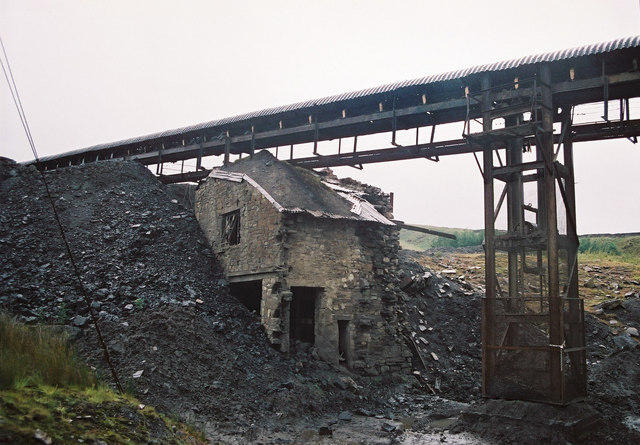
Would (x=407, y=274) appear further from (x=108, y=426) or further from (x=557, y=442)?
(x=108, y=426)

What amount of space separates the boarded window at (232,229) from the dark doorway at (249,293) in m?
1.29

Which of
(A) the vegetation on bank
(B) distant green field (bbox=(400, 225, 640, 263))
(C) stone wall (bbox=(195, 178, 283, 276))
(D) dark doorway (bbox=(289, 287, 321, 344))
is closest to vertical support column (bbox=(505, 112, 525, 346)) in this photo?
(D) dark doorway (bbox=(289, 287, 321, 344))

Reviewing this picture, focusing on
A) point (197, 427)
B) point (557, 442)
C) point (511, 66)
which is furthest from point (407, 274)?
point (197, 427)

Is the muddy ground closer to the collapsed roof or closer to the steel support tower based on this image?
the steel support tower

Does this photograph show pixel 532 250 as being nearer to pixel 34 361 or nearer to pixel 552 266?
pixel 552 266

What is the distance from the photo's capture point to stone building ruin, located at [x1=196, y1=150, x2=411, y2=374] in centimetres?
1334

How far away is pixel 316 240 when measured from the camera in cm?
1372

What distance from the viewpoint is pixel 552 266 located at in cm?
998

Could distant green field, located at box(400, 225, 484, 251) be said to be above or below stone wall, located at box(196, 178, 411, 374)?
above

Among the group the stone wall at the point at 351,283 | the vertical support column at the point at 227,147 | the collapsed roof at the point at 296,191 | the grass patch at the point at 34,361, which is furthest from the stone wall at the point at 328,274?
the grass patch at the point at 34,361

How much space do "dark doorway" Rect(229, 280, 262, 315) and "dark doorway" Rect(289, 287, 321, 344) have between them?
134 centimetres

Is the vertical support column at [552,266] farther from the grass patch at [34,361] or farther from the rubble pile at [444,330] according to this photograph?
the grass patch at [34,361]

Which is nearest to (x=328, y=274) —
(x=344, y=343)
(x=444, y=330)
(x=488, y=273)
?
(x=344, y=343)

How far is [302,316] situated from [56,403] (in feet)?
30.5
